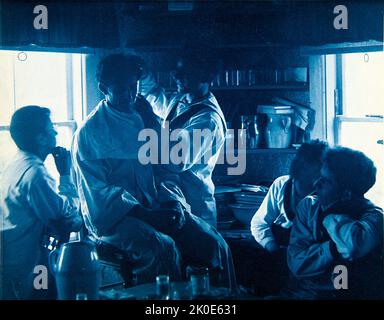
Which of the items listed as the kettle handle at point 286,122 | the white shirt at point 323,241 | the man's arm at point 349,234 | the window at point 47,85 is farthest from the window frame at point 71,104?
the man's arm at point 349,234

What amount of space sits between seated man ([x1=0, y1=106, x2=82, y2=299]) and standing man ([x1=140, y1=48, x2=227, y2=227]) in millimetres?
435

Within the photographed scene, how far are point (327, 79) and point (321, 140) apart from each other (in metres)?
0.26

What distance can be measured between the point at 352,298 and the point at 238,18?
126 centimetres

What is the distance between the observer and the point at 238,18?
8.90 ft

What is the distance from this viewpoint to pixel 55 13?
107 inches

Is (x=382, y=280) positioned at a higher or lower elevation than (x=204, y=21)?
lower

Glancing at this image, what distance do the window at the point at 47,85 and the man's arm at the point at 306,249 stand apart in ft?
3.32

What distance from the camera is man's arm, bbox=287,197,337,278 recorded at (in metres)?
2.70

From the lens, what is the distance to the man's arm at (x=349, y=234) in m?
2.69

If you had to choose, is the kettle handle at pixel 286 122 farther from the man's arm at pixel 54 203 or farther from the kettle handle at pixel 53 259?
the kettle handle at pixel 53 259

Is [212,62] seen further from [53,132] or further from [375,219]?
[375,219]

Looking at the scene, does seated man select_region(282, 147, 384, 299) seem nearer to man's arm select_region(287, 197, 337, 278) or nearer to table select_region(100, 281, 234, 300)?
man's arm select_region(287, 197, 337, 278)

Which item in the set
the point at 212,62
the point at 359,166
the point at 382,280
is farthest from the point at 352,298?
the point at 212,62
